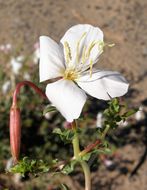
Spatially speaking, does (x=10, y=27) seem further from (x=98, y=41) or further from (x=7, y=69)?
(x=98, y=41)

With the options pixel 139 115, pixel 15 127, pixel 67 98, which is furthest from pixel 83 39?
pixel 139 115

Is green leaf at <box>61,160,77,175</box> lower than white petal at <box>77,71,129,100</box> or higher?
lower

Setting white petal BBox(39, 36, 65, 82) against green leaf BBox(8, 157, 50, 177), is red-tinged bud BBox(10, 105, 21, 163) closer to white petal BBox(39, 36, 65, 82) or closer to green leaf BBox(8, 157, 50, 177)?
green leaf BBox(8, 157, 50, 177)

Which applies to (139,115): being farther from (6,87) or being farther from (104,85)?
(104,85)

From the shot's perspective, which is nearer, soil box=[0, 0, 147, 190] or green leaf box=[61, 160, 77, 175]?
green leaf box=[61, 160, 77, 175]

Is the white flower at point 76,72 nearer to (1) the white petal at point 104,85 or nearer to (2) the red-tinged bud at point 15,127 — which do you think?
(1) the white petal at point 104,85

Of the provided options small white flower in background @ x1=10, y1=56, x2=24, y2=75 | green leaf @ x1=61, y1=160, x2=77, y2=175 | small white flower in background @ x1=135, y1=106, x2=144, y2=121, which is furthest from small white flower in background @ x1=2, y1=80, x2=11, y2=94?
green leaf @ x1=61, y1=160, x2=77, y2=175

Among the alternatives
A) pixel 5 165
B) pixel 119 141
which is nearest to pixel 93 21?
pixel 119 141
